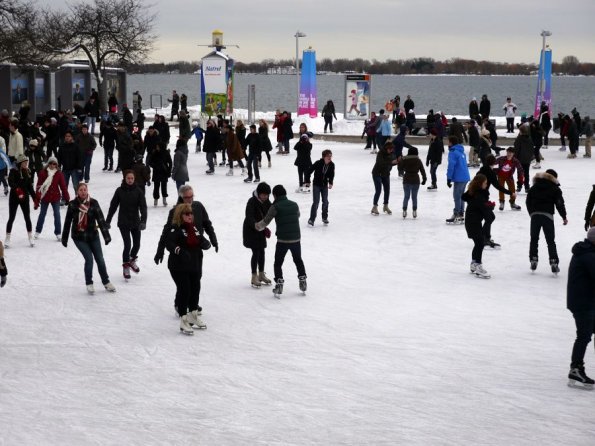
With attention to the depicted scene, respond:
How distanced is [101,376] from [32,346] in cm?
129

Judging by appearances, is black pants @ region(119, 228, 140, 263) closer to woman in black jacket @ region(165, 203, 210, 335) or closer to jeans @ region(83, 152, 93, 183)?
woman in black jacket @ region(165, 203, 210, 335)

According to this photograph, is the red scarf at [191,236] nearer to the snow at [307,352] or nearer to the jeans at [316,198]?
the snow at [307,352]

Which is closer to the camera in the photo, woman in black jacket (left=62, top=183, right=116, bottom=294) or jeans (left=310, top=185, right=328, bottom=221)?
woman in black jacket (left=62, top=183, right=116, bottom=294)

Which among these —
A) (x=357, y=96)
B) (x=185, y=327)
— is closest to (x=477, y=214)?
(x=185, y=327)

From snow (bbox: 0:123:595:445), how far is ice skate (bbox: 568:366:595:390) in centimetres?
8

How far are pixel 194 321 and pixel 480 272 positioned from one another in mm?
4427

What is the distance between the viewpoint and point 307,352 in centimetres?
877

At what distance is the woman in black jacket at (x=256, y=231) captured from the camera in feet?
36.1

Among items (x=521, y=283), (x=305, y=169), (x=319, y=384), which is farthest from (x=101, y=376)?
(x=305, y=169)

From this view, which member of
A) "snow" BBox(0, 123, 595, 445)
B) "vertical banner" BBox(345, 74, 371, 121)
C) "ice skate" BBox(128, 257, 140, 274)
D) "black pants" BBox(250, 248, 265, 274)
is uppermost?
"vertical banner" BBox(345, 74, 371, 121)

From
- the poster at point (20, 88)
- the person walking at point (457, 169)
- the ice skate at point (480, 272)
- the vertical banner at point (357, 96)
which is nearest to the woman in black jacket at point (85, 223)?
the ice skate at point (480, 272)

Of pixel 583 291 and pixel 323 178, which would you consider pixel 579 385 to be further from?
pixel 323 178

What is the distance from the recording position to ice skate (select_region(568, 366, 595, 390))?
25.1ft

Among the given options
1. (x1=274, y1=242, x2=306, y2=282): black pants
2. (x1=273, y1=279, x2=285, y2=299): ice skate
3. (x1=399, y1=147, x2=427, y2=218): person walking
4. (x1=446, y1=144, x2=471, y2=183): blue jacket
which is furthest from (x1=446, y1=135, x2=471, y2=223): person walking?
(x1=273, y1=279, x2=285, y2=299): ice skate
